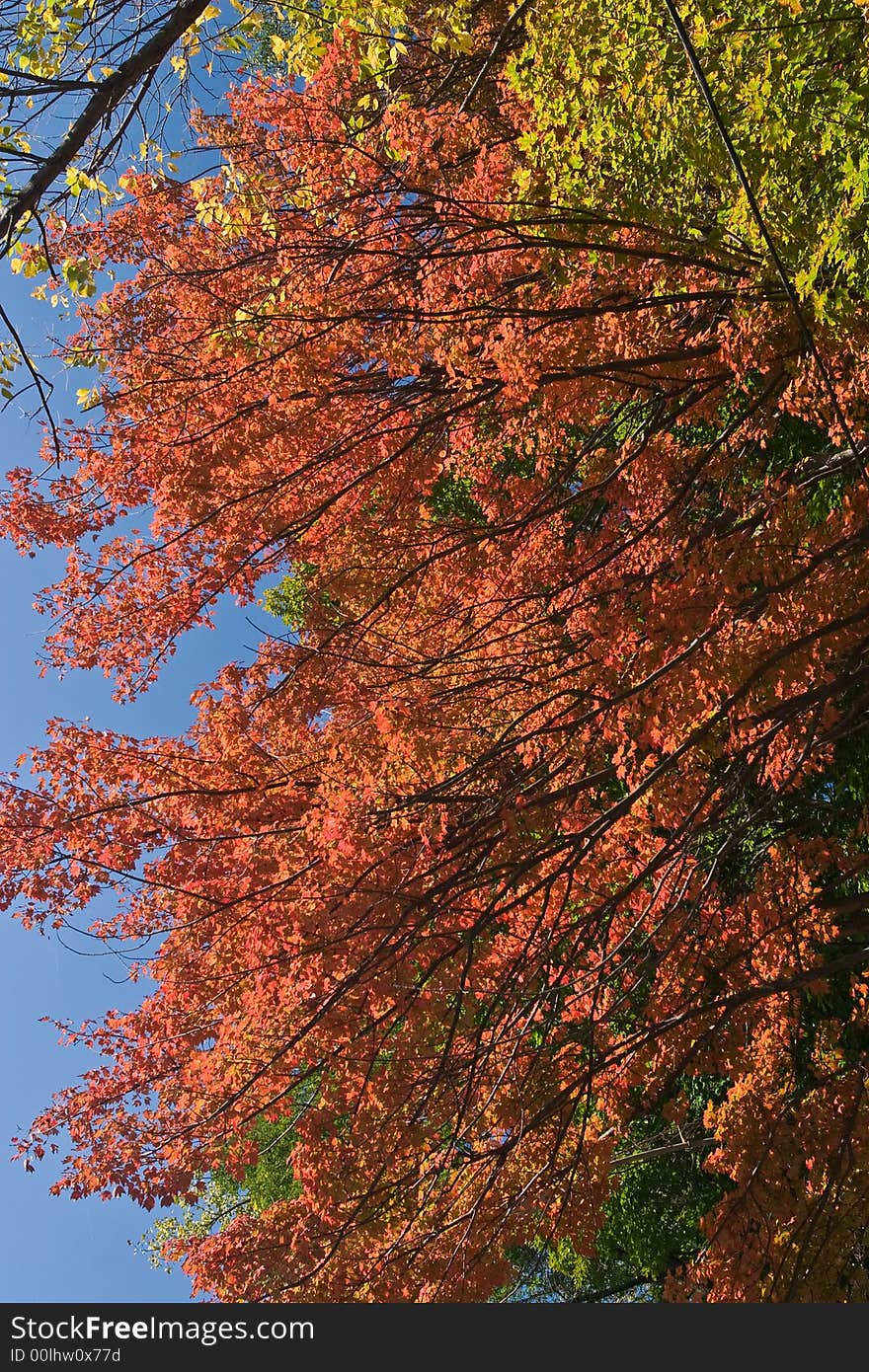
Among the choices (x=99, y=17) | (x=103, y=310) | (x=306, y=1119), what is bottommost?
(x=306, y=1119)

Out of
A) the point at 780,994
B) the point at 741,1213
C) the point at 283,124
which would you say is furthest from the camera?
the point at 283,124

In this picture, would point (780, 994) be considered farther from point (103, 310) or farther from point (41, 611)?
point (103, 310)

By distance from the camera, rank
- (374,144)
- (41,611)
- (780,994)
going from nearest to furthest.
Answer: (374,144)
(780,994)
(41,611)

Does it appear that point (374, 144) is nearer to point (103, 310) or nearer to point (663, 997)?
point (103, 310)

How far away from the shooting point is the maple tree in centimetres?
604

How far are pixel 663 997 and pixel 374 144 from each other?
20.8 ft

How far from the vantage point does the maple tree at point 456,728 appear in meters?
6.04

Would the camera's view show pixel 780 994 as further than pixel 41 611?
No

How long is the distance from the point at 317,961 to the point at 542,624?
9.82 ft

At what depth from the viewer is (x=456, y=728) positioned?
732 centimetres

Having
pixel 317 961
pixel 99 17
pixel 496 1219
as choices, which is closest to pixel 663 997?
pixel 496 1219

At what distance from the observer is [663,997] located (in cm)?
750

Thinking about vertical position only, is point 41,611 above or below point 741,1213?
above

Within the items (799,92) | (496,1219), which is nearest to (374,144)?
(799,92)
